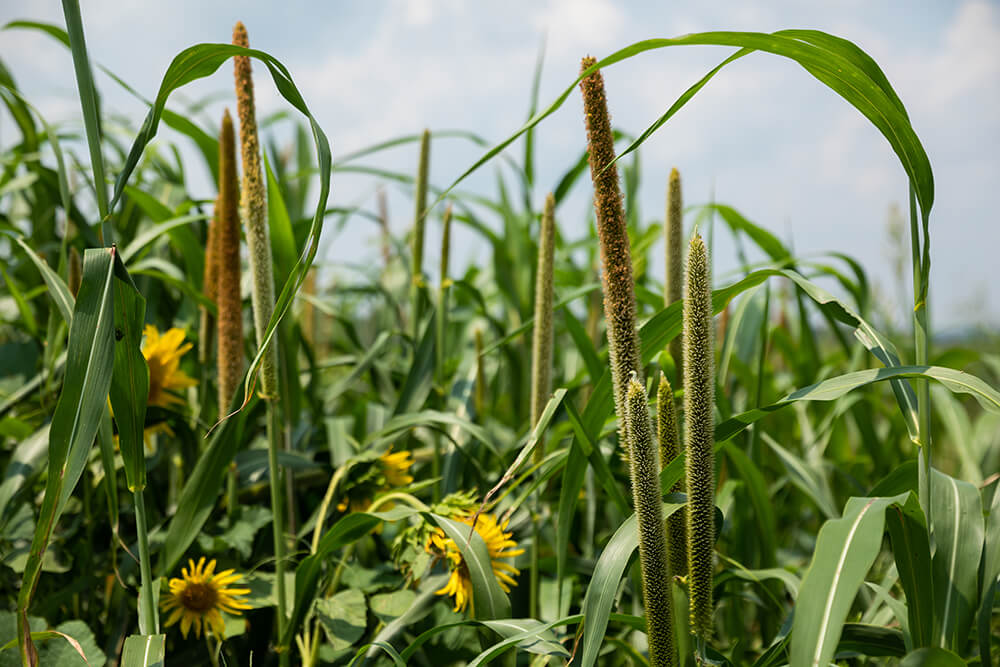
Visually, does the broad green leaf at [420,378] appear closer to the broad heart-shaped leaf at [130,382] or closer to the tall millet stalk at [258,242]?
the tall millet stalk at [258,242]

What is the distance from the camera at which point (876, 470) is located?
193 cm

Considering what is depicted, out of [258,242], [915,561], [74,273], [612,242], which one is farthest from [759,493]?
[74,273]

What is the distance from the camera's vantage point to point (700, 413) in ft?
2.33

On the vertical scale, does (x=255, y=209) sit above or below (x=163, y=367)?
above

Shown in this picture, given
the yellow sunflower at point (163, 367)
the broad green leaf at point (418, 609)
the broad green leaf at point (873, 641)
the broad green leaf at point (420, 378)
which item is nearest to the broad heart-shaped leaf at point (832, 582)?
the broad green leaf at point (873, 641)

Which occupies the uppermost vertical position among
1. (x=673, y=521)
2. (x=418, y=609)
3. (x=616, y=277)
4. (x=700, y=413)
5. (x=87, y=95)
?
(x=87, y=95)

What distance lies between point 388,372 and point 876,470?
4.69 ft

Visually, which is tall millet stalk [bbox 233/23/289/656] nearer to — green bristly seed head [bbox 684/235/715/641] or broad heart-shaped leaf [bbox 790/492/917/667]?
green bristly seed head [bbox 684/235/715/641]

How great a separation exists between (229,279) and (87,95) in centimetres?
43

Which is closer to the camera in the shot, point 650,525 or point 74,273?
point 650,525

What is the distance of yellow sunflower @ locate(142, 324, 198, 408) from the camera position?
128 cm

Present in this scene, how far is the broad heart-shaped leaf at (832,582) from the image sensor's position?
566 mm

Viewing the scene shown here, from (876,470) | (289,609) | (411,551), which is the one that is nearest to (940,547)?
(411,551)

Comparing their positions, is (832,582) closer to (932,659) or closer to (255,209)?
(932,659)
